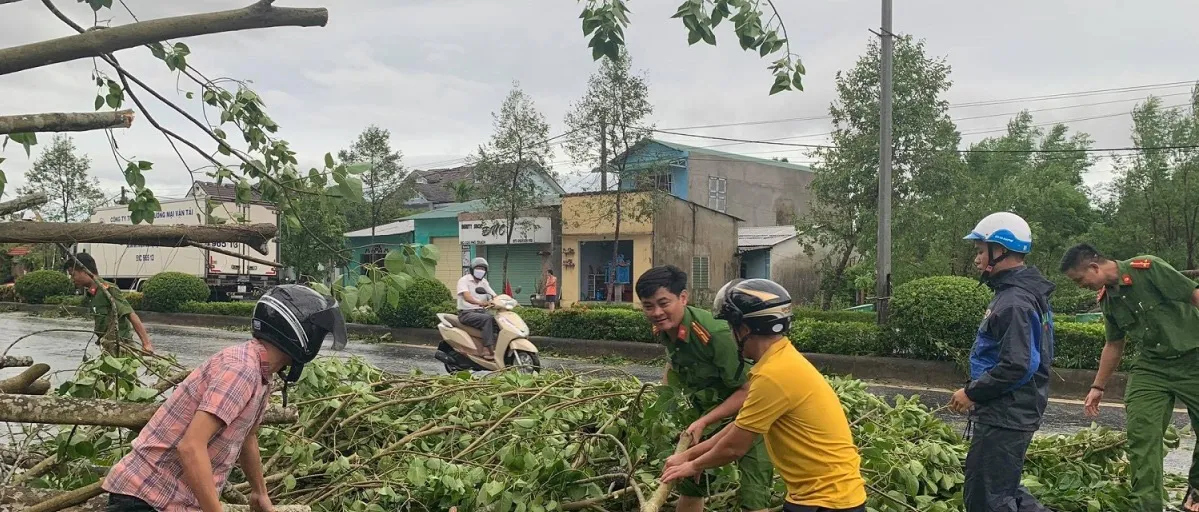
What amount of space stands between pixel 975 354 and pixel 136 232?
11.8 ft

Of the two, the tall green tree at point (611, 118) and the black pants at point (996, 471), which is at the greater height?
the tall green tree at point (611, 118)

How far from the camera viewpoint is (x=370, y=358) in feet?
47.8

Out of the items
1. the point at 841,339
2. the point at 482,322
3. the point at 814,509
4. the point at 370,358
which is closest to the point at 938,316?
the point at 841,339

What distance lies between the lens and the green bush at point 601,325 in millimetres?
15344

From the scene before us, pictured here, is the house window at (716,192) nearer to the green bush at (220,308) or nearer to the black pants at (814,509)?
the green bush at (220,308)

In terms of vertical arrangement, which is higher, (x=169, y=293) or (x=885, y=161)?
(x=885, y=161)

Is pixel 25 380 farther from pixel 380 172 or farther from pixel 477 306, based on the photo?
pixel 380 172

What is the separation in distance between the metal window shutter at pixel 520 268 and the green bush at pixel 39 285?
13936 millimetres

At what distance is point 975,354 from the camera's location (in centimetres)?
417

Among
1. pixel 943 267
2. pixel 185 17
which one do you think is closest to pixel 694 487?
pixel 185 17

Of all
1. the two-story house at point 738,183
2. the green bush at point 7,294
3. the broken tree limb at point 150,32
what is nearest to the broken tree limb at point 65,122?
the broken tree limb at point 150,32

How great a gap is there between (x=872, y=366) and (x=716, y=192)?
81.3 feet

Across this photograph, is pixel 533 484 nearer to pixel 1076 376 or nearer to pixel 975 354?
pixel 975 354

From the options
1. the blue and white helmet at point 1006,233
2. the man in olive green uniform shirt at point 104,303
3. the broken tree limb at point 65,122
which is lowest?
the man in olive green uniform shirt at point 104,303
